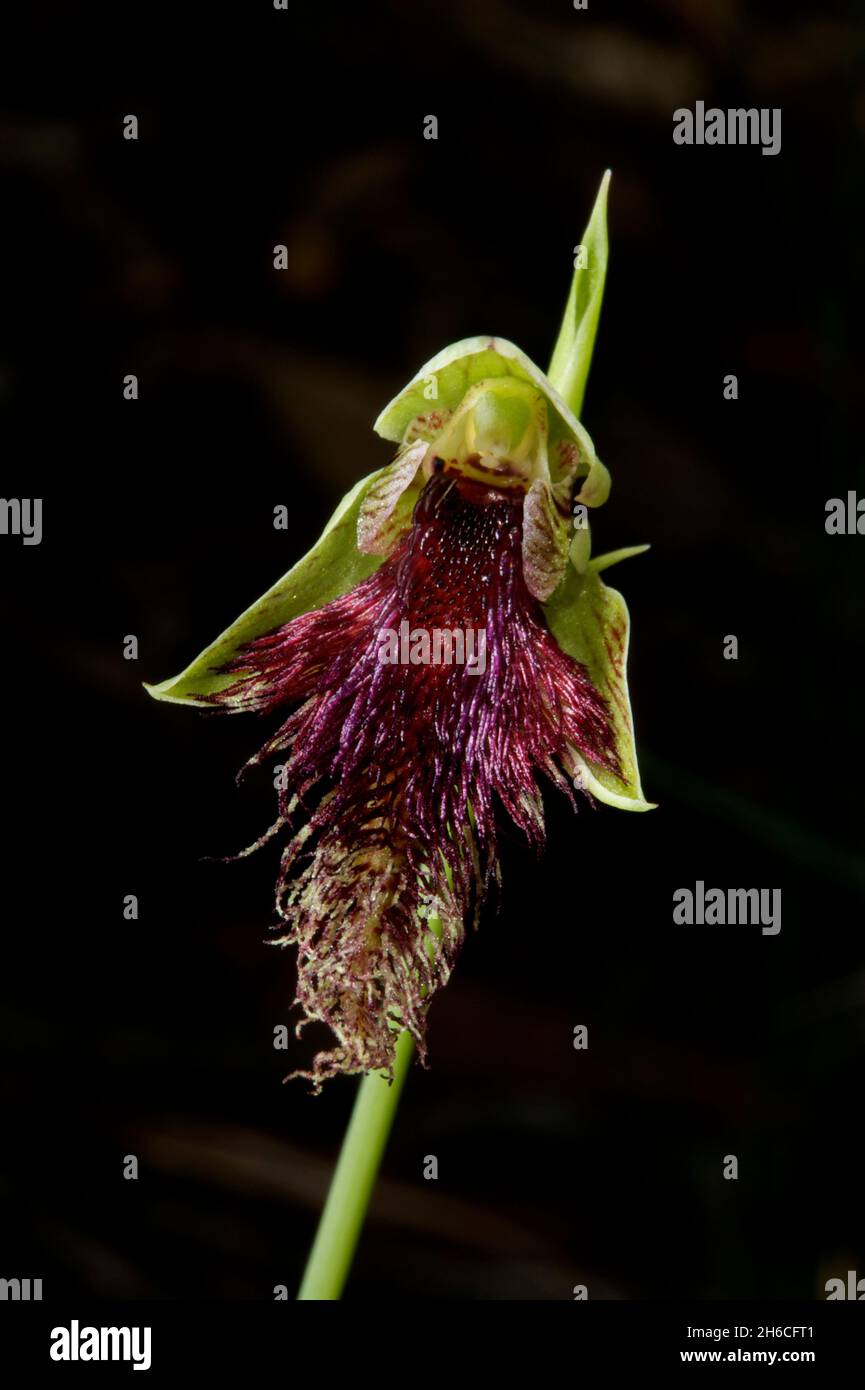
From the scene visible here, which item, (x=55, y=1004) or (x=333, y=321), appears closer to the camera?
(x=55, y=1004)

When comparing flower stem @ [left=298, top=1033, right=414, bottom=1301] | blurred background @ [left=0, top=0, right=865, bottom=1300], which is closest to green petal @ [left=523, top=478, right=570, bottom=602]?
flower stem @ [left=298, top=1033, right=414, bottom=1301]

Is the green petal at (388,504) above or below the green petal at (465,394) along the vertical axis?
below

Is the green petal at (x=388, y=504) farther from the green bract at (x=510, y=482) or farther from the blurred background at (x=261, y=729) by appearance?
the blurred background at (x=261, y=729)

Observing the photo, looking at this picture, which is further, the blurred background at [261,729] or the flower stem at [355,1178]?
the blurred background at [261,729]

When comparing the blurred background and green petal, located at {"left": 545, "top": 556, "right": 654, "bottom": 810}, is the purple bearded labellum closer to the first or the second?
green petal, located at {"left": 545, "top": 556, "right": 654, "bottom": 810}

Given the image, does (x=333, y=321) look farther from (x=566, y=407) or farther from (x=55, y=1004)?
(x=566, y=407)

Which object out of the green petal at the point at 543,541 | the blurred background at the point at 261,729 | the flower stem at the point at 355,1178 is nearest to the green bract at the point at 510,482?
the green petal at the point at 543,541
